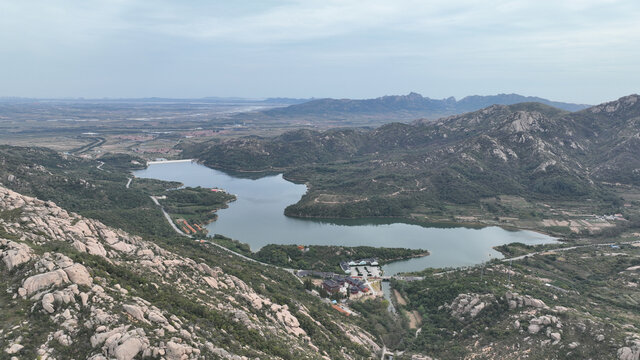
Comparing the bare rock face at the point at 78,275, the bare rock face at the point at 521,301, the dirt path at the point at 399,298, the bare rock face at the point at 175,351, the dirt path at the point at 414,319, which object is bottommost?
the dirt path at the point at 399,298

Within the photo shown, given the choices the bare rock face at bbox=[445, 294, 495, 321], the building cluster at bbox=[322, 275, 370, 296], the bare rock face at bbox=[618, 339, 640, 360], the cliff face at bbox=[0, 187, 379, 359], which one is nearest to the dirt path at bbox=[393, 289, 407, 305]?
the building cluster at bbox=[322, 275, 370, 296]

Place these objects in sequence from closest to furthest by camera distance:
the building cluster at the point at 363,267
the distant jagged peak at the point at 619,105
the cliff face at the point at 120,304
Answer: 1. the cliff face at the point at 120,304
2. the building cluster at the point at 363,267
3. the distant jagged peak at the point at 619,105

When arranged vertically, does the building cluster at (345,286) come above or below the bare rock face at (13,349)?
below

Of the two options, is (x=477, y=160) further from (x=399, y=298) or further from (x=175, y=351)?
(x=175, y=351)

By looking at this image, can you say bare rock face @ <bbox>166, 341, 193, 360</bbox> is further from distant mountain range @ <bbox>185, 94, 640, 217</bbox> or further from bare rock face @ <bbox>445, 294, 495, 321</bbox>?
distant mountain range @ <bbox>185, 94, 640, 217</bbox>

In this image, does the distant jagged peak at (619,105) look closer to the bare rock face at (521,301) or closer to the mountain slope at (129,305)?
the bare rock face at (521,301)

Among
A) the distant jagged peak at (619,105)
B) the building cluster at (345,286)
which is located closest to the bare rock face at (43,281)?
the building cluster at (345,286)

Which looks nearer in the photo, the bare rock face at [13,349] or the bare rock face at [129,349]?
the bare rock face at [13,349]
